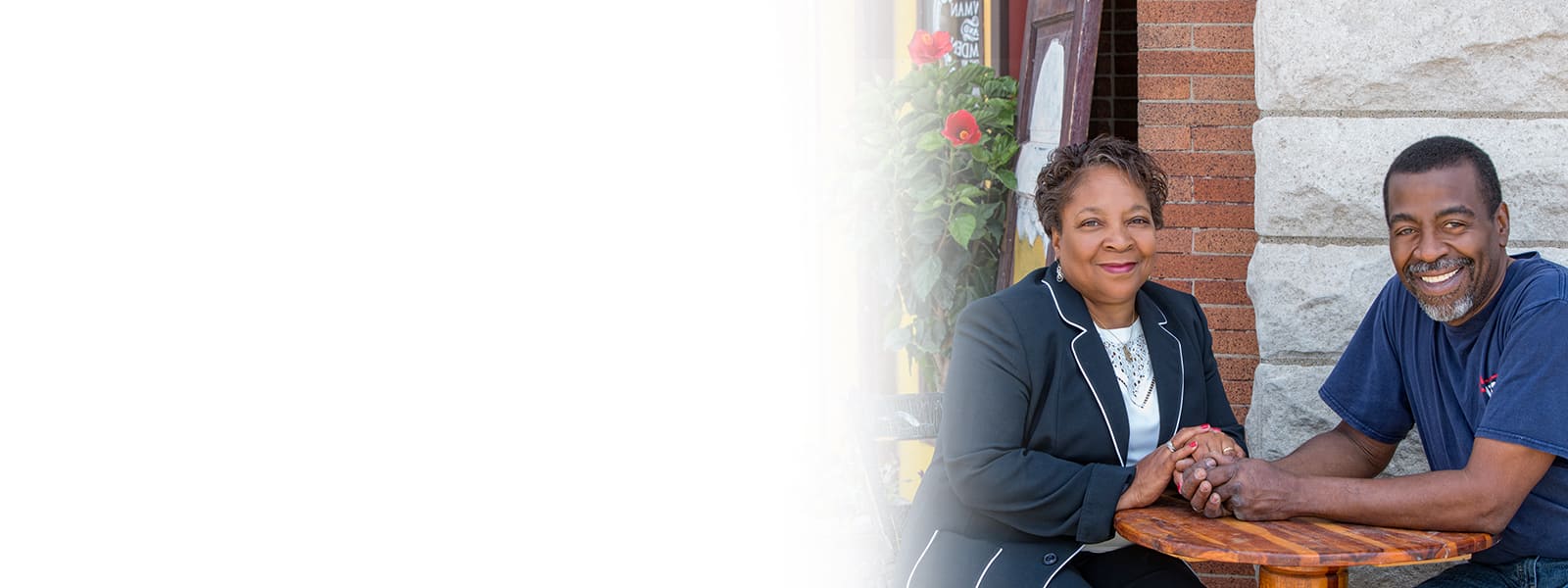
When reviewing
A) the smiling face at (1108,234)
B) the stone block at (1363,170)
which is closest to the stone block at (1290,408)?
the stone block at (1363,170)

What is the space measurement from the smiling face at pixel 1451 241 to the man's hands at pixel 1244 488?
1.41ft

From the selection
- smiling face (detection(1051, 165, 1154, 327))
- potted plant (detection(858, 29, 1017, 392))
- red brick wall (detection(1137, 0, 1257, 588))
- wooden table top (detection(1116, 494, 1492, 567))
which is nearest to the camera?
wooden table top (detection(1116, 494, 1492, 567))

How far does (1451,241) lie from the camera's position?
7.61 feet

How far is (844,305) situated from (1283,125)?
2304 millimetres

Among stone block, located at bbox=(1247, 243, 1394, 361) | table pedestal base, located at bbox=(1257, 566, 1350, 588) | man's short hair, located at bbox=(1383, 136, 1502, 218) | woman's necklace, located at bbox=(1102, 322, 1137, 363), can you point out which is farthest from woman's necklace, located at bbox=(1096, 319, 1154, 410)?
stone block, located at bbox=(1247, 243, 1394, 361)

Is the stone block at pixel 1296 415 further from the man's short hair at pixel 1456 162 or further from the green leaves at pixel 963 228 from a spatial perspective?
the green leaves at pixel 963 228

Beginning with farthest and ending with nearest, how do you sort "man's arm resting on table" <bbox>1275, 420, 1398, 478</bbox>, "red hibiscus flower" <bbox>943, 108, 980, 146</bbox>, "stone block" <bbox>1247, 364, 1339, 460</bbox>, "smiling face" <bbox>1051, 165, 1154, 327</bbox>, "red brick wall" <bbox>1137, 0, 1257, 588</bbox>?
"red hibiscus flower" <bbox>943, 108, 980, 146</bbox> < "red brick wall" <bbox>1137, 0, 1257, 588</bbox> < "stone block" <bbox>1247, 364, 1339, 460</bbox> < "man's arm resting on table" <bbox>1275, 420, 1398, 478</bbox> < "smiling face" <bbox>1051, 165, 1154, 327</bbox>

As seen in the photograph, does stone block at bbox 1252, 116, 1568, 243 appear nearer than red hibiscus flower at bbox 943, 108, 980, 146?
Yes

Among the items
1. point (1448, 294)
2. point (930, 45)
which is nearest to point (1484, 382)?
point (1448, 294)

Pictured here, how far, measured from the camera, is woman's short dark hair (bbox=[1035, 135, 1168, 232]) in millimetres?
2525

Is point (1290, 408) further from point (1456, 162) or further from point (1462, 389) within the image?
point (1456, 162)

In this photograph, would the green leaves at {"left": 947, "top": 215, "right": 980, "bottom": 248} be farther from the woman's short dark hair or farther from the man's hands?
the man's hands

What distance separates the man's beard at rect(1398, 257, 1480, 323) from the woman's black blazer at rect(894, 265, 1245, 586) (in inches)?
17.4

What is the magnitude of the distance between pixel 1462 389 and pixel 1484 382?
6 cm
